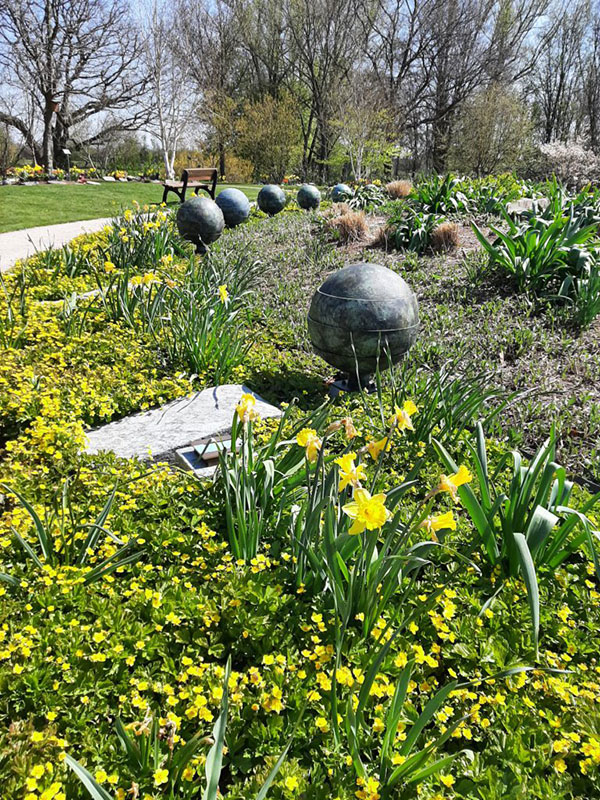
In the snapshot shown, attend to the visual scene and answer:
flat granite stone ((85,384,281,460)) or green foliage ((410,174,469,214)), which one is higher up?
green foliage ((410,174,469,214))

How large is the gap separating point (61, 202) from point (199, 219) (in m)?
7.84

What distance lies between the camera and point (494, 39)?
3061 cm

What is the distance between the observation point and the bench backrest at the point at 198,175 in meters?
12.1

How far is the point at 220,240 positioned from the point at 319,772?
919cm

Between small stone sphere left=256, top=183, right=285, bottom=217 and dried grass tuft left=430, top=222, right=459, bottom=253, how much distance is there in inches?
284

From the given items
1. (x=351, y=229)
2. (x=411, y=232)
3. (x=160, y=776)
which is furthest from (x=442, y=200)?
(x=160, y=776)

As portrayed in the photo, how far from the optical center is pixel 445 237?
759 cm

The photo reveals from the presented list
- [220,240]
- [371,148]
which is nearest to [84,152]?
[371,148]

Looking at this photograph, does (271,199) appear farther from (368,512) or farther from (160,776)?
(160,776)

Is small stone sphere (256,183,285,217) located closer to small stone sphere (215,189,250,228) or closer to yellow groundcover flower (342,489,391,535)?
small stone sphere (215,189,250,228)

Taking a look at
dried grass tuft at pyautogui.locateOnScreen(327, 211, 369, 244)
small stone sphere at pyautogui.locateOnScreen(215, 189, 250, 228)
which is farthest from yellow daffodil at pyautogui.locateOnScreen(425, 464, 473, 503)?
small stone sphere at pyautogui.locateOnScreen(215, 189, 250, 228)

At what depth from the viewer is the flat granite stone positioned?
3264 millimetres

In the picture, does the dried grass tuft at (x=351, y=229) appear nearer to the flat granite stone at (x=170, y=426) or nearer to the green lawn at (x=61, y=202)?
the green lawn at (x=61, y=202)

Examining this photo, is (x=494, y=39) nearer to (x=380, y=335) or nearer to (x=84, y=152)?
(x=84, y=152)
